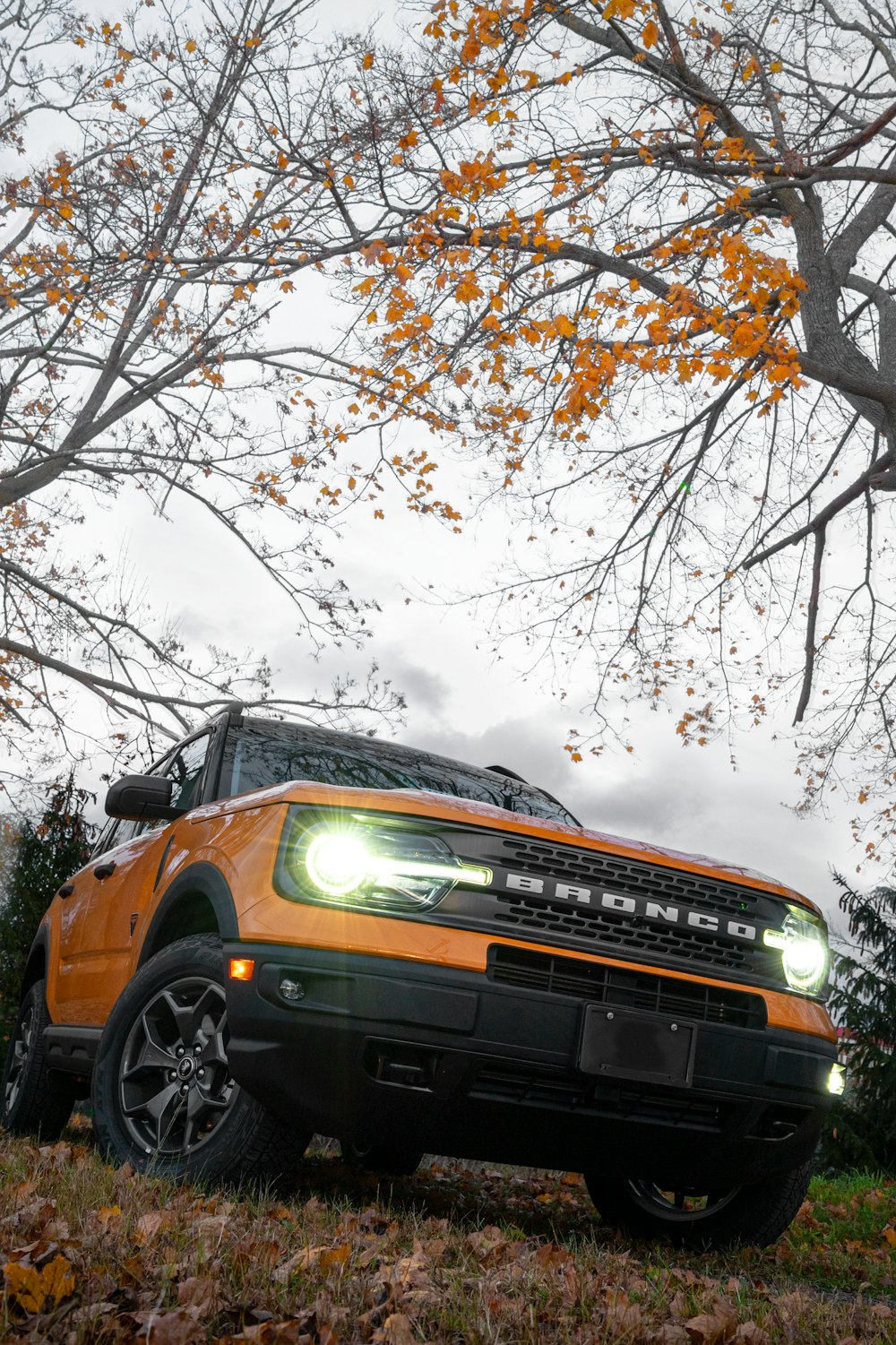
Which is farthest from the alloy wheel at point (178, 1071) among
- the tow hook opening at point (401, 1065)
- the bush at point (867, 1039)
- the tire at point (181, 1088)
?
the bush at point (867, 1039)

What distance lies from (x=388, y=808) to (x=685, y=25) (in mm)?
8017

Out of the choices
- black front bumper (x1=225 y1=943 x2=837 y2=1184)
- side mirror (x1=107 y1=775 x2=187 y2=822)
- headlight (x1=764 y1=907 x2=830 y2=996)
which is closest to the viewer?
black front bumper (x1=225 y1=943 x2=837 y2=1184)

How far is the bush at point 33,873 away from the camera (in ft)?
40.3

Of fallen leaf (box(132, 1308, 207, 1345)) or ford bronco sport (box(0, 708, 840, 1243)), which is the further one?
ford bronco sport (box(0, 708, 840, 1243))

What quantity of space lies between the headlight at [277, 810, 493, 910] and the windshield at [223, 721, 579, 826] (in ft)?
3.26

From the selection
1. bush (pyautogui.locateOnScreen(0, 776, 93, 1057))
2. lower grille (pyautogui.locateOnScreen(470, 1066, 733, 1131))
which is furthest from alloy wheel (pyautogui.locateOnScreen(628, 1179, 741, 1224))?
bush (pyautogui.locateOnScreen(0, 776, 93, 1057))

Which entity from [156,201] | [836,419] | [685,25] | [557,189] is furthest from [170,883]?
[836,419]

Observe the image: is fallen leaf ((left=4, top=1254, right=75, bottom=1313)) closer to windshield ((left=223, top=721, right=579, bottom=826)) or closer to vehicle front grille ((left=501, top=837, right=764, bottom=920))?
vehicle front grille ((left=501, top=837, right=764, bottom=920))

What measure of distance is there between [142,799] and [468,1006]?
73.3 inches

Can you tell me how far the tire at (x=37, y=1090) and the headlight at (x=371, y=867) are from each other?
2.84 metres

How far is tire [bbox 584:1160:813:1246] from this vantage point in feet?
13.5

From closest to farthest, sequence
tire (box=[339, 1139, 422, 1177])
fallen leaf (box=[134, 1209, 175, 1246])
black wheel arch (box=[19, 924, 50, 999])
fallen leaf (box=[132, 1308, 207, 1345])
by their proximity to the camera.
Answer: fallen leaf (box=[132, 1308, 207, 1345]) → fallen leaf (box=[134, 1209, 175, 1246]) → tire (box=[339, 1139, 422, 1177]) → black wheel arch (box=[19, 924, 50, 999])

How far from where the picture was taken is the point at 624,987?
355cm

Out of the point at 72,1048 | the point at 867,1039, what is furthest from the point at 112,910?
the point at 867,1039
